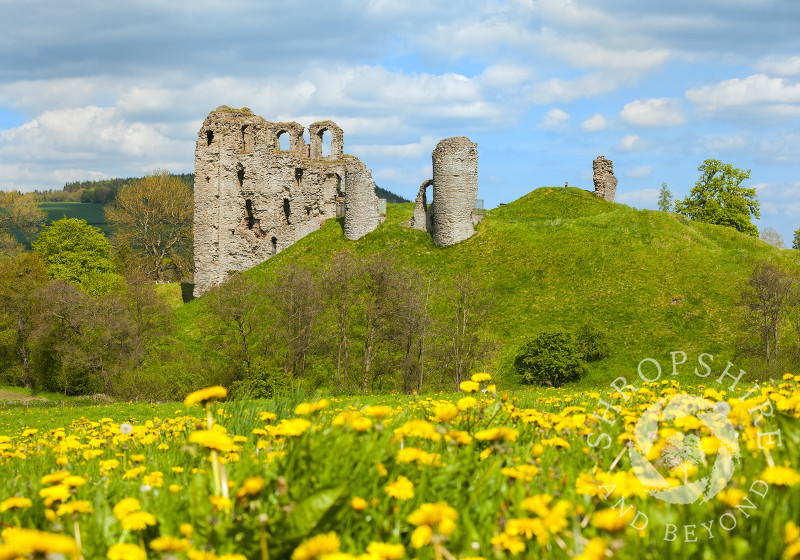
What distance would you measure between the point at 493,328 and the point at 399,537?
3176cm

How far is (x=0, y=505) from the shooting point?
115 inches

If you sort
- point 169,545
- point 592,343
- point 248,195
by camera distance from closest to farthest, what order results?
point 169,545 → point 592,343 → point 248,195

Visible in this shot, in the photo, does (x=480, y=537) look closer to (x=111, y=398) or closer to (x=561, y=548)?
(x=561, y=548)

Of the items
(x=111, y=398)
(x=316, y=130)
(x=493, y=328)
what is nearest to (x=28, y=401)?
(x=111, y=398)

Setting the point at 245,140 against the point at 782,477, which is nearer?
the point at 782,477

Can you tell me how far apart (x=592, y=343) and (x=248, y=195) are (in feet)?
108

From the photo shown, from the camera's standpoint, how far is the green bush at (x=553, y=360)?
28.6 metres

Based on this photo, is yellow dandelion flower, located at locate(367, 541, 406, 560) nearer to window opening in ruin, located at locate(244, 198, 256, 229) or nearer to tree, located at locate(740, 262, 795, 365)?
tree, located at locate(740, 262, 795, 365)

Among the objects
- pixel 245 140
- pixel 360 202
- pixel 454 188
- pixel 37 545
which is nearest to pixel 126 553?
pixel 37 545

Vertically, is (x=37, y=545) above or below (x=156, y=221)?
below

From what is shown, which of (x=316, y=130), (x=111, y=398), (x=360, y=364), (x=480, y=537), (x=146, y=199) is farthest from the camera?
(x=146, y=199)

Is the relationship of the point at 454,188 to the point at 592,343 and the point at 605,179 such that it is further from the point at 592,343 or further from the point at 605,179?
the point at 605,179

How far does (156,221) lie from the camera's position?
69.5 metres

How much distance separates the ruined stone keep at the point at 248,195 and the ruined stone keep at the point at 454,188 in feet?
37.7
